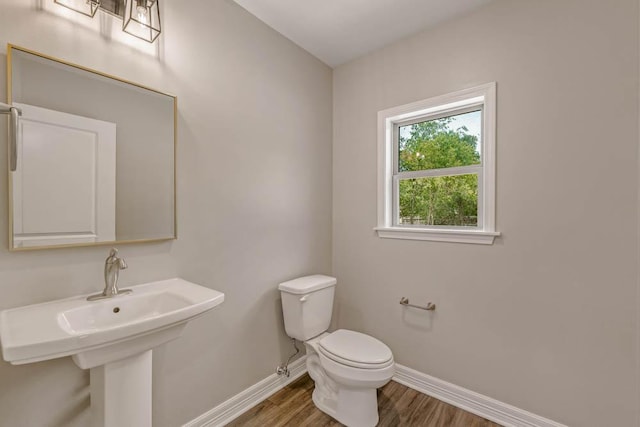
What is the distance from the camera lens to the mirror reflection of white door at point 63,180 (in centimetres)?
110

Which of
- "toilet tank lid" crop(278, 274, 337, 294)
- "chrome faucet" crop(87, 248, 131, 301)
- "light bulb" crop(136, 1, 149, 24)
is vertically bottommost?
"toilet tank lid" crop(278, 274, 337, 294)

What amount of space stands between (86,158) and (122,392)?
950 millimetres

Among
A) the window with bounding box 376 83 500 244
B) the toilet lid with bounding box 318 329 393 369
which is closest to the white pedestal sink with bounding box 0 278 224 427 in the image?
the toilet lid with bounding box 318 329 393 369

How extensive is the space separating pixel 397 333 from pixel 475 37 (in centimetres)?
211

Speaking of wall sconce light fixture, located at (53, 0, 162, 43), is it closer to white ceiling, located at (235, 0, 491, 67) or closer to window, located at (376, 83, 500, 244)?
white ceiling, located at (235, 0, 491, 67)

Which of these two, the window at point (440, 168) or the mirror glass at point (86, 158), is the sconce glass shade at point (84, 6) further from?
the window at point (440, 168)

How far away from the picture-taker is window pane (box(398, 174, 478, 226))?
6.62ft

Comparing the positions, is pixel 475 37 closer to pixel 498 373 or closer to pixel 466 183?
pixel 466 183

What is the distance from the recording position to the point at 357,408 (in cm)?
173

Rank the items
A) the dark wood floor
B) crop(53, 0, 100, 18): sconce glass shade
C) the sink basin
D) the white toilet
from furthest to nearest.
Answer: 1. the dark wood floor
2. the white toilet
3. crop(53, 0, 100, 18): sconce glass shade
4. the sink basin

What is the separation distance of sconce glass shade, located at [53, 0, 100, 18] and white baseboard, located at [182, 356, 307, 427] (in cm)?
203

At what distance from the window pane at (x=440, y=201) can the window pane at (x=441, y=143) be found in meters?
0.11

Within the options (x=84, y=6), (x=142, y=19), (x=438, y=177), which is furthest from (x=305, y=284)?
(x=84, y=6)

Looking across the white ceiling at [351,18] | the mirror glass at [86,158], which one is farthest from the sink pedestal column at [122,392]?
the white ceiling at [351,18]
